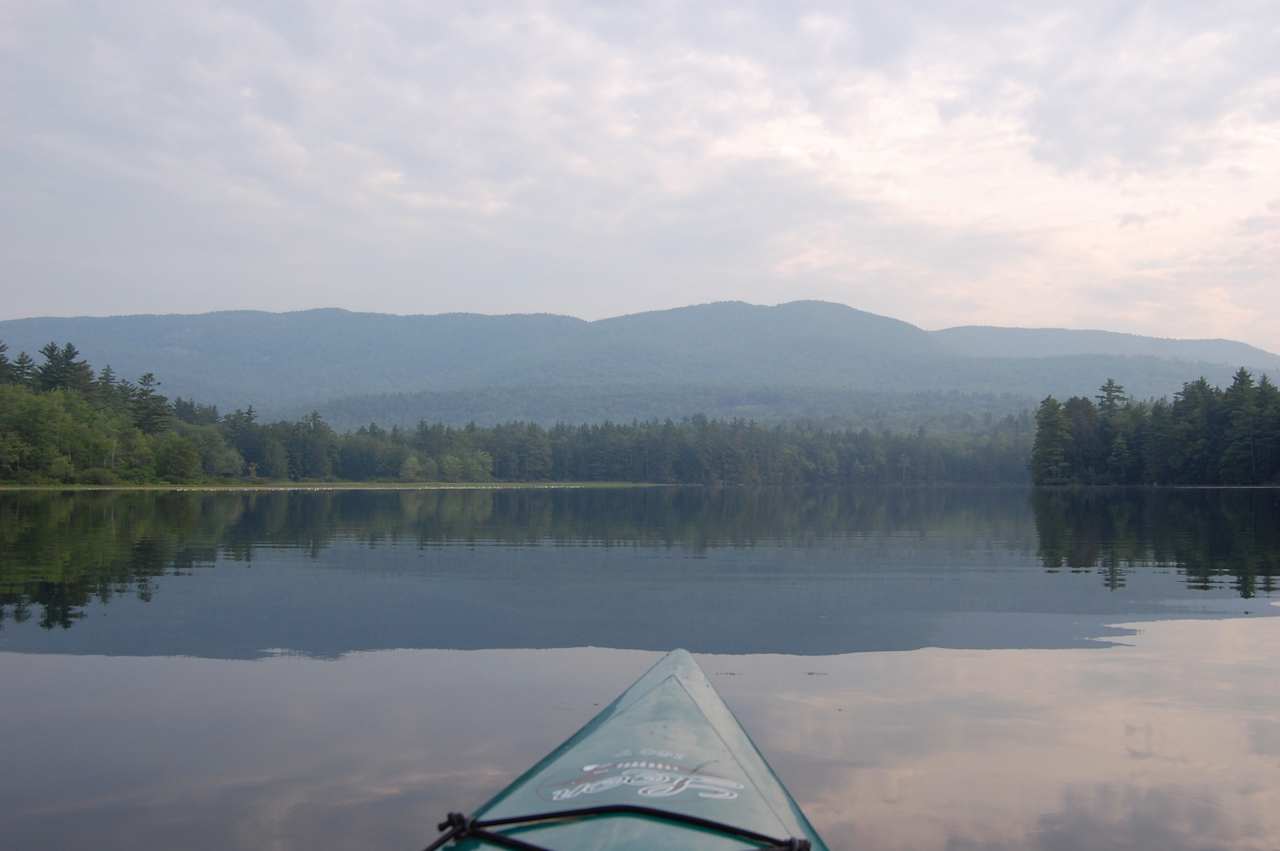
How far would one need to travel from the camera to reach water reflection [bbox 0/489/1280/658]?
1761 centimetres

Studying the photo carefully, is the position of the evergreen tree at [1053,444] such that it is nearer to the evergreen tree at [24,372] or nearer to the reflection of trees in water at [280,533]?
the reflection of trees in water at [280,533]

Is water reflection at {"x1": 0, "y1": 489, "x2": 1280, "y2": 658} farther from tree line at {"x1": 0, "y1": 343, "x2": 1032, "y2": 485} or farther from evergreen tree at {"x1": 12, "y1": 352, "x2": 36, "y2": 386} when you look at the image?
evergreen tree at {"x1": 12, "y1": 352, "x2": 36, "y2": 386}

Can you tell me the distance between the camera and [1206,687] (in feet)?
45.1

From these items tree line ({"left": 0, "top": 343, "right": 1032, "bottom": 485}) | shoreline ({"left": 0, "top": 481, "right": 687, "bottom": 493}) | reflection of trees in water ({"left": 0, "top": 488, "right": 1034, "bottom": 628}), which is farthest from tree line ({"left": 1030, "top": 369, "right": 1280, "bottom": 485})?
shoreline ({"left": 0, "top": 481, "right": 687, "bottom": 493})

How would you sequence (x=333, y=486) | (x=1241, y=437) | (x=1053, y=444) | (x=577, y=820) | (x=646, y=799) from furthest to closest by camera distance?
(x=333, y=486), (x=1053, y=444), (x=1241, y=437), (x=646, y=799), (x=577, y=820)

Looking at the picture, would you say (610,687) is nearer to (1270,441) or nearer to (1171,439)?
(1270,441)

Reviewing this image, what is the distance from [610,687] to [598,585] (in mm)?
11628

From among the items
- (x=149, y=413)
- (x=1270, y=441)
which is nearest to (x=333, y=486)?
(x=149, y=413)

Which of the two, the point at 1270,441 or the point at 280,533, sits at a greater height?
the point at 1270,441

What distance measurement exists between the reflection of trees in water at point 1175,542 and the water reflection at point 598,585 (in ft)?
0.50

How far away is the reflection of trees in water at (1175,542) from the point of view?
88.6ft

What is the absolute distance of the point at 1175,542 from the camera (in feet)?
121

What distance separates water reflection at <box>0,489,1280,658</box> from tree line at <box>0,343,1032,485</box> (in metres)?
56.0

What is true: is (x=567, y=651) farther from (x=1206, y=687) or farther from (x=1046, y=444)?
(x=1046, y=444)
